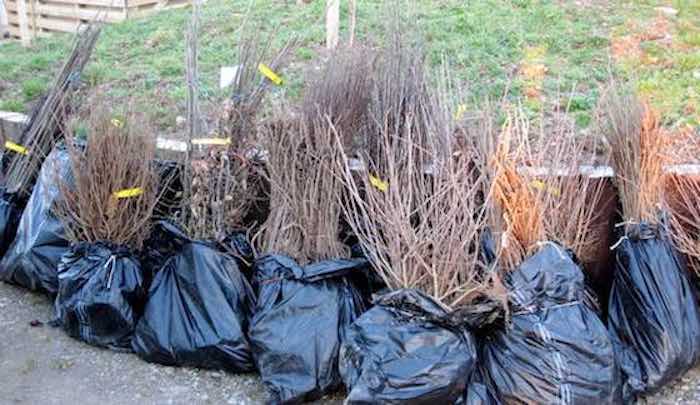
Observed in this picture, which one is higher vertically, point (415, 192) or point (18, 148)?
point (415, 192)

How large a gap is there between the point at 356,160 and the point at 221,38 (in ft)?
12.5

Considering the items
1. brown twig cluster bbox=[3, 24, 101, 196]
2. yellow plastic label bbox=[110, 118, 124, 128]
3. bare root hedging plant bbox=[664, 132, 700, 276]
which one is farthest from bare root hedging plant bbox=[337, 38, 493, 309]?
brown twig cluster bbox=[3, 24, 101, 196]

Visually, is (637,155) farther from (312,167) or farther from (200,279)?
(200,279)

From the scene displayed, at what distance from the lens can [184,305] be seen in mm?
3637

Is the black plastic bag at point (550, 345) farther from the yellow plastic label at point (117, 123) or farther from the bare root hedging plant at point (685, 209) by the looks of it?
the yellow plastic label at point (117, 123)

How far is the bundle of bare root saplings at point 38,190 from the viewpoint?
4.11 m

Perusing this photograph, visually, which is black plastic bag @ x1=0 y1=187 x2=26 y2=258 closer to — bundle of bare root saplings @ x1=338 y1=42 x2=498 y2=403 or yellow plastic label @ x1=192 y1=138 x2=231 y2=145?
yellow plastic label @ x1=192 y1=138 x2=231 y2=145

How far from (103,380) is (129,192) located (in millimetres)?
934

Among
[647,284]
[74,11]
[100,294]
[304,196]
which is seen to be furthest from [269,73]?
[74,11]

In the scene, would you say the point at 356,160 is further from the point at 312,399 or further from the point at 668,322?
the point at 668,322

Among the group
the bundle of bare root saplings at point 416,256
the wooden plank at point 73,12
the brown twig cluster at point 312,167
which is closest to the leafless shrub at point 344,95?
the brown twig cluster at point 312,167

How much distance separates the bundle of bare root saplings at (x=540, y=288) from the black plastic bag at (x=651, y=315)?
17cm

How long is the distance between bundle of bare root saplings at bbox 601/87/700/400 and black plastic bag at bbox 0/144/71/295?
2.82 metres

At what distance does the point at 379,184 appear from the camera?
11.1ft
